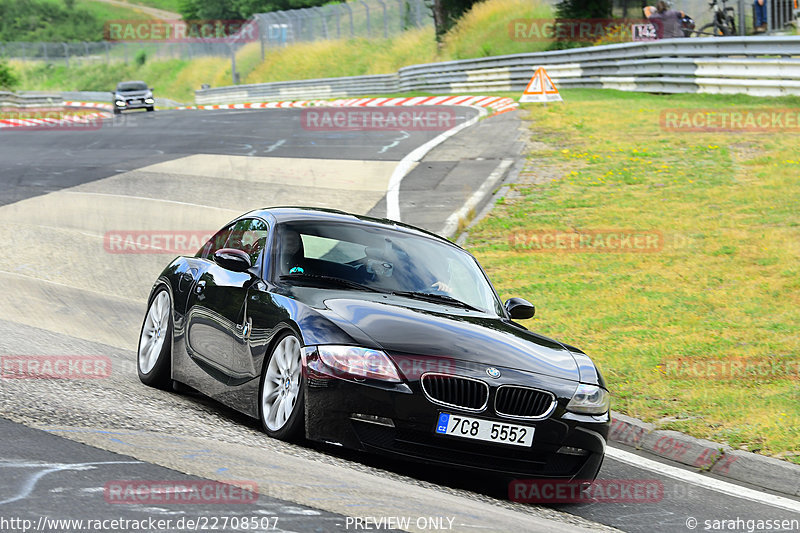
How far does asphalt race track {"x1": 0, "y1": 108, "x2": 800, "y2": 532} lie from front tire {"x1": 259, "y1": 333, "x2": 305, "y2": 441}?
0.37ft

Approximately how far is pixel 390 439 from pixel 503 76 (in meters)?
32.8

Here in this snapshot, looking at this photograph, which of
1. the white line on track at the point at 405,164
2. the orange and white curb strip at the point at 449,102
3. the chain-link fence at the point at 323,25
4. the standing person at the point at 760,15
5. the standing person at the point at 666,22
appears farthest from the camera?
the chain-link fence at the point at 323,25

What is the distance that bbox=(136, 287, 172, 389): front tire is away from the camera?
805cm

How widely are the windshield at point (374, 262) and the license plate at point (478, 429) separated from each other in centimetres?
145

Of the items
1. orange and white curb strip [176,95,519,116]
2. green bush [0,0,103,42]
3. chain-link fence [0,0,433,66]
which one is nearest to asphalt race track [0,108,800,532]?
orange and white curb strip [176,95,519,116]

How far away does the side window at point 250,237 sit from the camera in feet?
24.7

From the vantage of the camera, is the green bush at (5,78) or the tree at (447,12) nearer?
the tree at (447,12)

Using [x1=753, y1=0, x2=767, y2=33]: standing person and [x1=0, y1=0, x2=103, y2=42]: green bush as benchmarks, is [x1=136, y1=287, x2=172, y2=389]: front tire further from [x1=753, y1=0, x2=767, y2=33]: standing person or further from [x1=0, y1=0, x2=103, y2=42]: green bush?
[x1=0, y1=0, x2=103, y2=42]: green bush

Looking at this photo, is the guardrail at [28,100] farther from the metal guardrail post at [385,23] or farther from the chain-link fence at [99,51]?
the metal guardrail post at [385,23]

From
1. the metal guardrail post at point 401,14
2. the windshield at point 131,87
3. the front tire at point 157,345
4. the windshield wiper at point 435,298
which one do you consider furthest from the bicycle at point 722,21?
the windshield at point 131,87

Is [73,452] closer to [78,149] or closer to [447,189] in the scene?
[447,189]

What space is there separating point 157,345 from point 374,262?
6.65ft

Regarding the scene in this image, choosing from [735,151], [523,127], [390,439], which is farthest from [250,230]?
[523,127]

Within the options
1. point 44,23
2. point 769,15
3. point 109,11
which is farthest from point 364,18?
point 109,11
